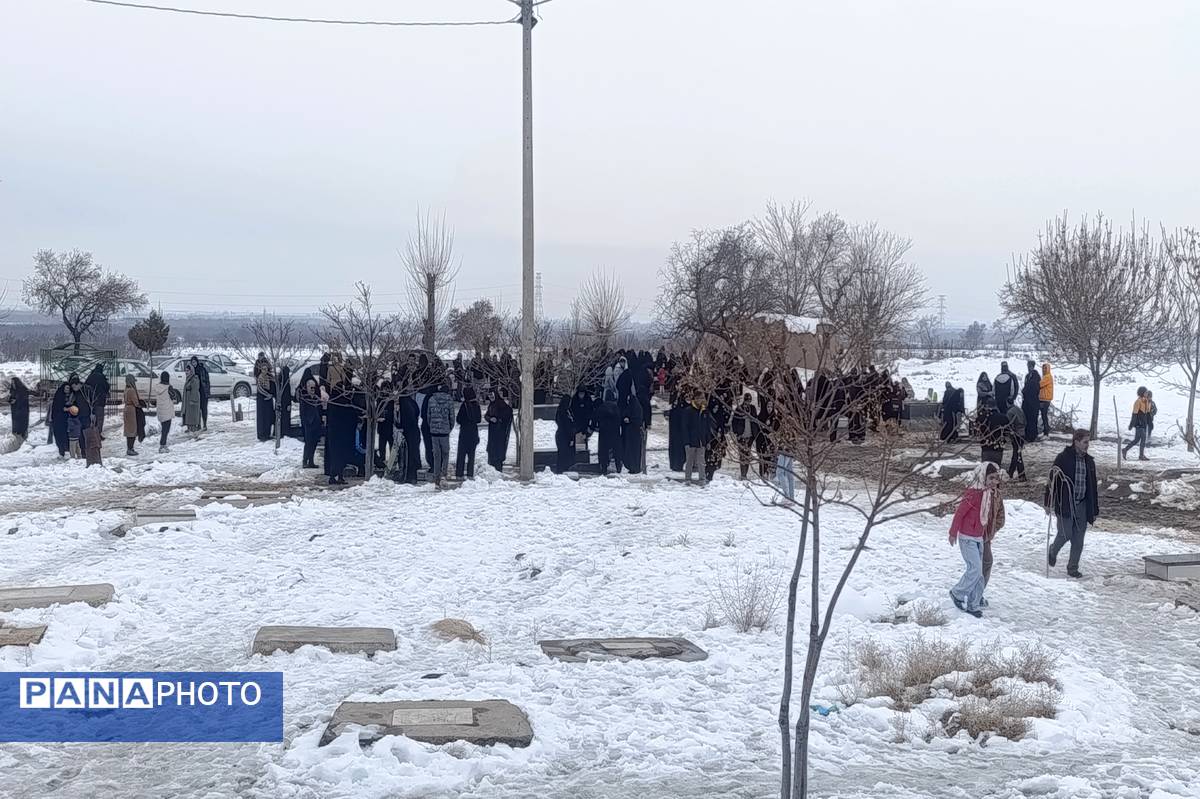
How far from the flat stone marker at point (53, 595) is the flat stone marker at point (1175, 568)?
34.2 ft

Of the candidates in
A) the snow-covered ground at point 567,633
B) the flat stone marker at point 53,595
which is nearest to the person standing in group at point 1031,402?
the snow-covered ground at point 567,633

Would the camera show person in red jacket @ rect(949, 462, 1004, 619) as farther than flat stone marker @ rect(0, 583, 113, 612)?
Yes

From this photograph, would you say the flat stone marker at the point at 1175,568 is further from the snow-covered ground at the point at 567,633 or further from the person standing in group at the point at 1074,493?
the person standing in group at the point at 1074,493

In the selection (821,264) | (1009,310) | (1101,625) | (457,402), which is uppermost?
(821,264)

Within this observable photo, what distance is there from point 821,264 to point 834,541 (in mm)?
44554

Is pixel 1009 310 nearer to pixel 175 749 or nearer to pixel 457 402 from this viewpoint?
pixel 457 402

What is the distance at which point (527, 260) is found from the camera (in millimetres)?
15758

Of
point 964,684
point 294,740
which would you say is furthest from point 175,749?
point 964,684

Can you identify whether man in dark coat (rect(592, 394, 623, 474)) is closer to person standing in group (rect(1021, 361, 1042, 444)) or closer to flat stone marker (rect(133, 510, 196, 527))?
flat stone marker (rect(133, 510, 196, 527))

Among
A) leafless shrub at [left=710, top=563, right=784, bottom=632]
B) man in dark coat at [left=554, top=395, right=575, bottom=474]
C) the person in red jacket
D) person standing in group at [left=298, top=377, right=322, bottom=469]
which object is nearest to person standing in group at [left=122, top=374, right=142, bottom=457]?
person standing in group at [left=298, top=377, right=322, bottom=469]

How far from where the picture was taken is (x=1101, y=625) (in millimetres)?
9336

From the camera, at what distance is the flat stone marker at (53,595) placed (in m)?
8.59

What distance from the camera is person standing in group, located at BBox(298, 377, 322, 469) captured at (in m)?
16.1

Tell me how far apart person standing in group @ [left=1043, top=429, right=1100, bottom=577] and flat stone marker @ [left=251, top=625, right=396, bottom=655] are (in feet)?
22.6
